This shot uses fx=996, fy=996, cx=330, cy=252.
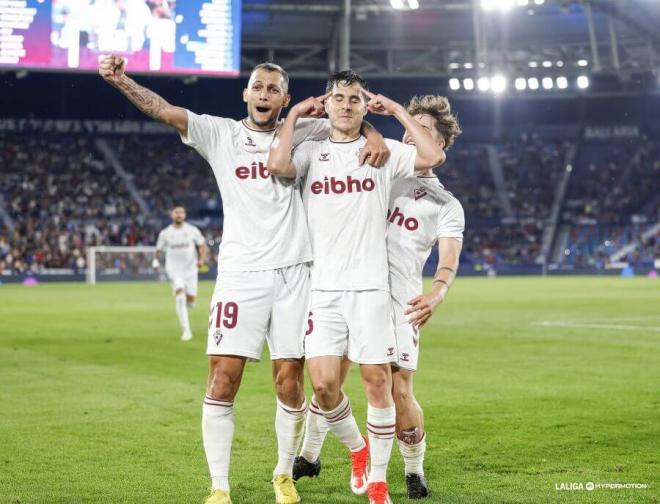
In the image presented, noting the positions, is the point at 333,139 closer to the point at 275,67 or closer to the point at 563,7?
the point at 275,67

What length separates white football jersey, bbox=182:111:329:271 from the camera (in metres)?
5.83

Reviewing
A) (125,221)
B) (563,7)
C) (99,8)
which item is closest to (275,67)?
(99,8)

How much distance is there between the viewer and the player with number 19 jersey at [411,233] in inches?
239

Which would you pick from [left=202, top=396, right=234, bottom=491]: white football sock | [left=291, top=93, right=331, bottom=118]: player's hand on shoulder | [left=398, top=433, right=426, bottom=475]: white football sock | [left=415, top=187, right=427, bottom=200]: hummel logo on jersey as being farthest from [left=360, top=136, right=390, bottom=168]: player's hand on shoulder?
[left=398, top=433, right=426, bottom=475]: white football sock

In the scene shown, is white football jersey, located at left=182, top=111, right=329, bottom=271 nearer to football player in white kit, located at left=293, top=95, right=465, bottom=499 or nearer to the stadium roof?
football player in white kit, located at left=293, top=95, right=465, bottom=499

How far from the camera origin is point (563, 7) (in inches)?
1563

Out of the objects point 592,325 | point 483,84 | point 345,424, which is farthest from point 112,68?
point 483,84

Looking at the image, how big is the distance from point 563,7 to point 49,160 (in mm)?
27233

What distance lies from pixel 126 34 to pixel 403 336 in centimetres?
2277

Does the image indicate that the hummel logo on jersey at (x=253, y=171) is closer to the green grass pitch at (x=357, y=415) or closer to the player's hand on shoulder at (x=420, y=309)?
the player's hand on shoulder at (x=420, y=309)

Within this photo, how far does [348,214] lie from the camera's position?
571cm

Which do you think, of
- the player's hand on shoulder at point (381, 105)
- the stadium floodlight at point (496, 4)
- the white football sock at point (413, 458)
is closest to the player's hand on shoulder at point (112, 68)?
the player's hand on shoulder at point (381, 105)

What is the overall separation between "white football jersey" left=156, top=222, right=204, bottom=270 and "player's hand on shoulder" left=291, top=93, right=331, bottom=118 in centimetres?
1270

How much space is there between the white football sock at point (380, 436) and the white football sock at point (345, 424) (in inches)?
12.7
